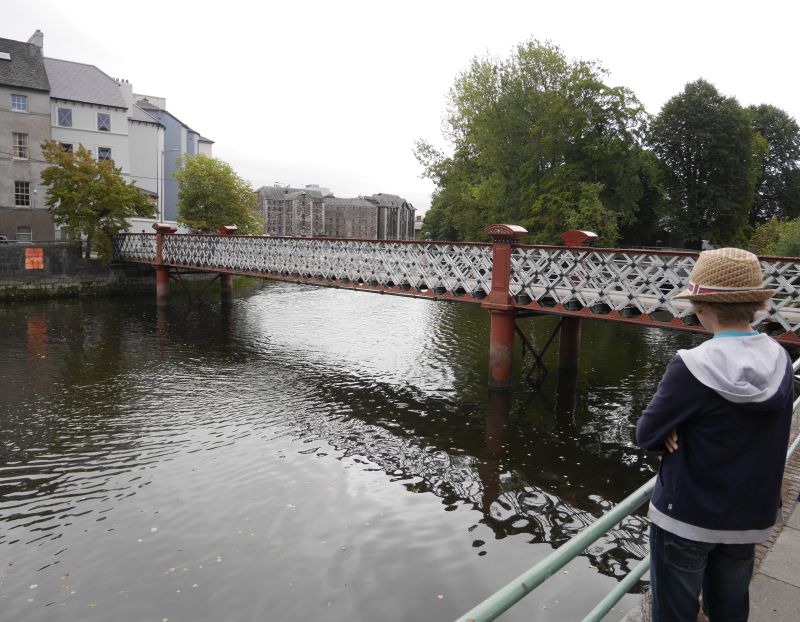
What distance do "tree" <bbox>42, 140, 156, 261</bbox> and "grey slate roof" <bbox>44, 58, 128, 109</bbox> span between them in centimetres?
957

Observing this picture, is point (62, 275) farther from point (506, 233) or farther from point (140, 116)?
point (506, 233)

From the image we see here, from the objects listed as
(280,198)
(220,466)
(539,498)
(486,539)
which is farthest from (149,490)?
(280,198)

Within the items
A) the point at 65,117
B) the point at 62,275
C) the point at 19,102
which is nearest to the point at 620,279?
the point at 62,275

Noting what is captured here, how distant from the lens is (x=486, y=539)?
8555mm

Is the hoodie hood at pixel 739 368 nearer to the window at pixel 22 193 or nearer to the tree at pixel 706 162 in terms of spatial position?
the tree at pixel 706 162

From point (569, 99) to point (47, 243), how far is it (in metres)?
30.9

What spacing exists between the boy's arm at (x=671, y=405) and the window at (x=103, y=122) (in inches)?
1976

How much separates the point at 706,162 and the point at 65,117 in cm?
4468

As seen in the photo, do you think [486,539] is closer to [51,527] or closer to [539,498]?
[539,498]

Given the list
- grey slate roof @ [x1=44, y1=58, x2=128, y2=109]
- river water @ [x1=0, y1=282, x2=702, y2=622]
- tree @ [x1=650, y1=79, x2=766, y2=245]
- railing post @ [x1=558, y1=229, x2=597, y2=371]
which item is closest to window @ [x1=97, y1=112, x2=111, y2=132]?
grey slate roof @ [x1=44, y1=58, x2=128, y2=109]

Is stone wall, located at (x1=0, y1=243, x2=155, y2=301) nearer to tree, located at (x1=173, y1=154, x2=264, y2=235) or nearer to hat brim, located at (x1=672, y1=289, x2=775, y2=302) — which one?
tree, located at (x1=173, y1=154, x2=264, y2=235)

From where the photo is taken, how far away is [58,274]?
3528 cm

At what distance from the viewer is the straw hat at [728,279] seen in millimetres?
2428

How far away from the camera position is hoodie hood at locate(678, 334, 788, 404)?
2.28 metres
